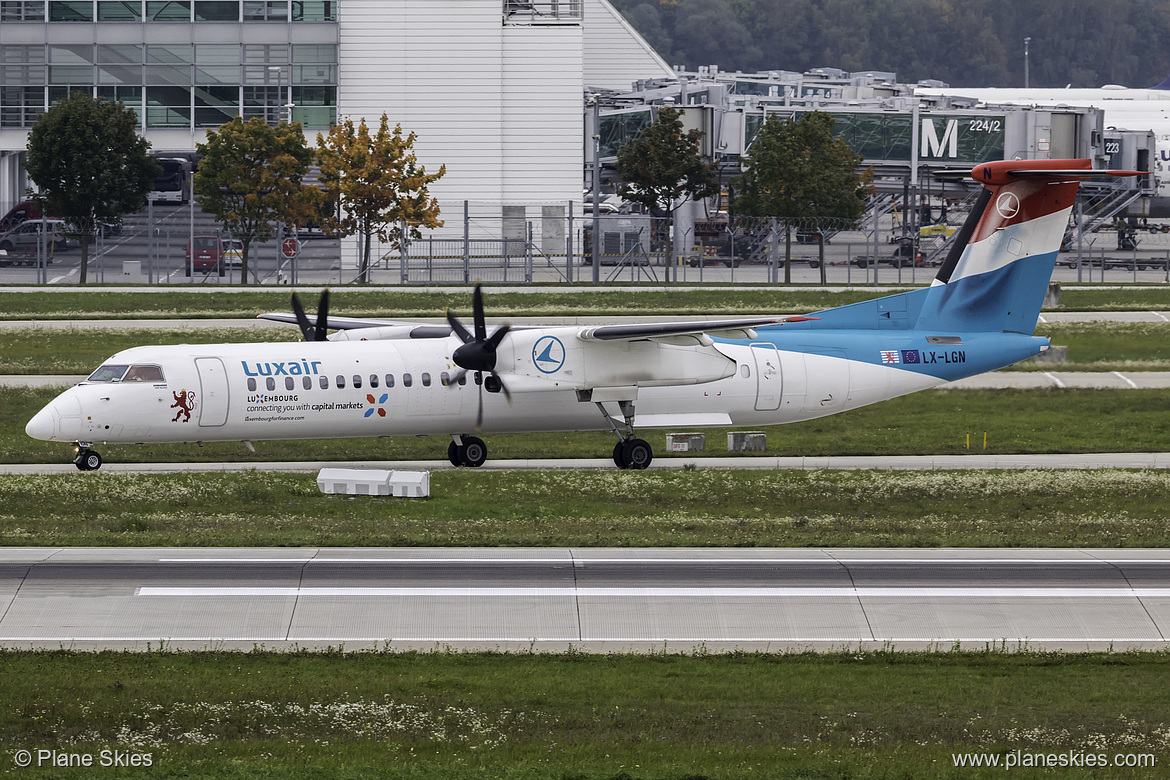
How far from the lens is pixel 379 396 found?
2947cm

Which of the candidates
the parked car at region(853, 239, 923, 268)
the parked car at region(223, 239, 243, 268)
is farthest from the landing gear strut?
the parked car at region(853, 239, 923, 268)

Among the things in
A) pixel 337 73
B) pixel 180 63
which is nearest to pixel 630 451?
pixel 337 73

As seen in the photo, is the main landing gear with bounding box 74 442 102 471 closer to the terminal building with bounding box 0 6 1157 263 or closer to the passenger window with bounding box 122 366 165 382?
the passenger window with bounding box 122 366 165 382

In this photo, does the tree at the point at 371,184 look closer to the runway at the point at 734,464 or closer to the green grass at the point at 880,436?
the green grass at the point at 880,436

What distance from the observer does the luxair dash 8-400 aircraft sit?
2823cm

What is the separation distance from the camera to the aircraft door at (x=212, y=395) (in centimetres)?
2822

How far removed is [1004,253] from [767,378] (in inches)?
255

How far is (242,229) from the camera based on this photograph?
7231cm

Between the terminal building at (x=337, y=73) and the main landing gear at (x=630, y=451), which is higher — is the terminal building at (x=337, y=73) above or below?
above

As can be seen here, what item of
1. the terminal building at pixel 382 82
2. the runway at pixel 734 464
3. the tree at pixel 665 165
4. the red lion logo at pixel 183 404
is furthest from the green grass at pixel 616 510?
the terminal building at pixel 382 82

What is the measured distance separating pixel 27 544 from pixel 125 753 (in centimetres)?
942

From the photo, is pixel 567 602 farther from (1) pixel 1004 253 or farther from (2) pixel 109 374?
(1) pixel 1004 253

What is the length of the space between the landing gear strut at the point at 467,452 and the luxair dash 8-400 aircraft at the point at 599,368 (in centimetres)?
3

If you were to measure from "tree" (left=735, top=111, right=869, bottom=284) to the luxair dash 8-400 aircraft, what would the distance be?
131ft
